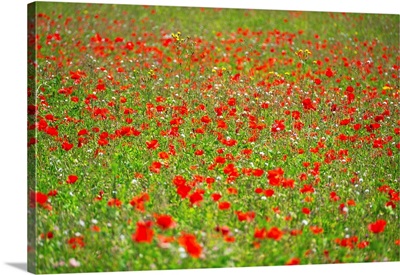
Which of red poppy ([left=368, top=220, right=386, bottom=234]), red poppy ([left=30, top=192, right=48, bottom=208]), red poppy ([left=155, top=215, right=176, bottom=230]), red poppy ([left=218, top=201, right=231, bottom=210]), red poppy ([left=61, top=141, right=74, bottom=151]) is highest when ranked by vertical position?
red poppy ([left=61, top=141, right=74, bottom=151])

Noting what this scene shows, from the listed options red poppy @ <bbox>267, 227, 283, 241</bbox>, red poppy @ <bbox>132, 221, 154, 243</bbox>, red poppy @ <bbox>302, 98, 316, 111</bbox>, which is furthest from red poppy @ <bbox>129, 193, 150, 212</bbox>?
red poppy @ <bbox>302, 98, 316, 111</bbox>

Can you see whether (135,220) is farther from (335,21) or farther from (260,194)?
(335,21)

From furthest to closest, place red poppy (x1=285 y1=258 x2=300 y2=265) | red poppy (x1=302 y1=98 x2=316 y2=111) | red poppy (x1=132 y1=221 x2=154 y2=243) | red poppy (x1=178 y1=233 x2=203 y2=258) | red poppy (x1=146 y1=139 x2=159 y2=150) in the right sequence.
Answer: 1. red poppy (x1=302 y1=98 x2=316 y2=111)
2. red poppy (x1=146 y1=139 x2=159 y2=150)
3. red poppy (x1=285 y1=258 x2=300 y2=265)
4. red poppy (x1=178 y1=233 x2=203 y2=258)
5. red poppy (x1=132 y1=221 x2=154 y2=243)

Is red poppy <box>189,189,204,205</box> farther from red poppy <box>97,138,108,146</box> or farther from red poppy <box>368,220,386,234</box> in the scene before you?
red poppy <box>368,220,386,234</box>

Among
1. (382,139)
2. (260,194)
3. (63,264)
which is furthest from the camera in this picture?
(382,139)

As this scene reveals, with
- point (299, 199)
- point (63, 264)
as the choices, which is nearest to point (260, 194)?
point (299, 199)

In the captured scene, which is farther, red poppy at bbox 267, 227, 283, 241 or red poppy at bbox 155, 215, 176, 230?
red poppy at bbox 267, 227, 283, 241
